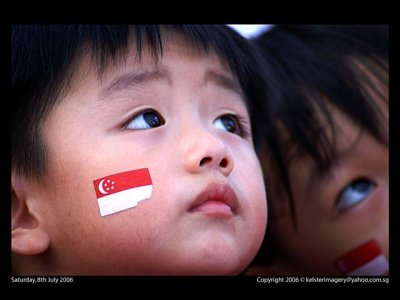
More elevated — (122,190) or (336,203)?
(336,203)

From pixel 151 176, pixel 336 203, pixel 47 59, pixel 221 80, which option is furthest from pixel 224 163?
pixel 336 203

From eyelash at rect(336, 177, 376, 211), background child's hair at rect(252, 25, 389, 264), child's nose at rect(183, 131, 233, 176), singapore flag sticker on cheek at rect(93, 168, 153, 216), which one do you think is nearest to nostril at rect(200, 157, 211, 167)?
child's nose at rect(183, 131, 233, 176)

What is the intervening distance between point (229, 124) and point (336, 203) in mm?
621

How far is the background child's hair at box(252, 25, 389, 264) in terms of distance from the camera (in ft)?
6.96

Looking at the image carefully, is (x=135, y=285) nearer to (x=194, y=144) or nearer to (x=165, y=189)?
(x=165, y=189)

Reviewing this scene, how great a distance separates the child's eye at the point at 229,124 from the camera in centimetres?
170

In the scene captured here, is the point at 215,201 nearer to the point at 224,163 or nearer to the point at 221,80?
the point at 224,163

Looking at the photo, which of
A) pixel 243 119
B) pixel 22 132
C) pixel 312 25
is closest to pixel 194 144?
pixel 243 119

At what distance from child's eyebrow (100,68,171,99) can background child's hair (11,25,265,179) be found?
0.17 feet

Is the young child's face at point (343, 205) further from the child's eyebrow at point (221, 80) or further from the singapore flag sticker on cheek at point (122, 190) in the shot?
the singapore flag sticker on cheek at point (122, 190)

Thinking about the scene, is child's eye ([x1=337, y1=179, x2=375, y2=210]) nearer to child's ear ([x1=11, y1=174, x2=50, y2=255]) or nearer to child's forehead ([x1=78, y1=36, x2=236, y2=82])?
child's forehead ([x1=78, y1=36, x2=236, y2=82])

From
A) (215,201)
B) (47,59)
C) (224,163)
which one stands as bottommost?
(215,201)

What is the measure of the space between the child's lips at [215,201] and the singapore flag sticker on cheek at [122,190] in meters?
0.12

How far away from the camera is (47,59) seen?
1578mm
